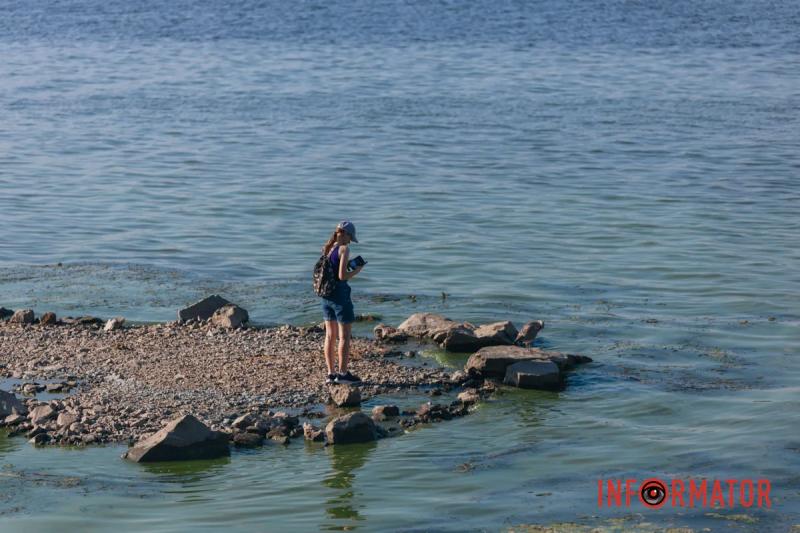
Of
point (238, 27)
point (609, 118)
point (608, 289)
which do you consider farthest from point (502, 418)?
point (238, 27)

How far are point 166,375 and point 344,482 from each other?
3.36m

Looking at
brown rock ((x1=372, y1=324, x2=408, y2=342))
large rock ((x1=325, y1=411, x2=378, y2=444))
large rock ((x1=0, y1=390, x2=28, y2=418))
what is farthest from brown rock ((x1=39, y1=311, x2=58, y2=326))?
large rock ((x1=325, y1=411, x2=378, y2=444))

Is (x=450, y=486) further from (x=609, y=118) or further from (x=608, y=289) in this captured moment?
(x=609, y=118)

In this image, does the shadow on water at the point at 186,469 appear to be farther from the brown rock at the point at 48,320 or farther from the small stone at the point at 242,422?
the brown rock at the point at 48,320

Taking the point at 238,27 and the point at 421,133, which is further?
the point at 238,27

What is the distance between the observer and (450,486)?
36.0ft

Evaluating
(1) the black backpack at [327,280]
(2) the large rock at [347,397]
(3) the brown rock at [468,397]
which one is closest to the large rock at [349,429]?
(2) the large rock at [347,397]

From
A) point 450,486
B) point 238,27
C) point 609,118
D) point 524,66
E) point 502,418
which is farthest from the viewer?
point 238,27

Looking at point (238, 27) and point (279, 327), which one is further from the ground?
point (238, 27)

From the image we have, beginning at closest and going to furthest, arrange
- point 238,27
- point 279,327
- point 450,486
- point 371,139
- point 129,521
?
point 129,521, point 450,486, point 279,327, point 371,139, point 238,27

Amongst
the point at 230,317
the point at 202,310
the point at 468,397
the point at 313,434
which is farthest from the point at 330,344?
the point at 202,310

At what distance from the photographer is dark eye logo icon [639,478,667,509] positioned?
10547mm

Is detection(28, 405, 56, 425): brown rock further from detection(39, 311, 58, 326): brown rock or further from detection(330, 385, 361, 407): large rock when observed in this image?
detection(39, 311, 58, 326): brown rock

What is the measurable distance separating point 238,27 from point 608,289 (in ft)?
115
